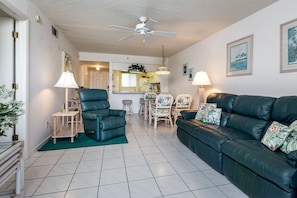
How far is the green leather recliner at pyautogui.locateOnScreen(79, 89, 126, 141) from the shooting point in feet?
10.4

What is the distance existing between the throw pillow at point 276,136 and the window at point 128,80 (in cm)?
599

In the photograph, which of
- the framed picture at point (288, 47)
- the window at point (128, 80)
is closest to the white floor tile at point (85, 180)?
the framed picture at point (288, 47)

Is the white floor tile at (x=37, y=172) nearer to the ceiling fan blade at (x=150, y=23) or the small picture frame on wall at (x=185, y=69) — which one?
the ceiling fan blade at (x=150, y=23)

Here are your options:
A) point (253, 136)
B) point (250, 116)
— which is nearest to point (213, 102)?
point (250, 116)

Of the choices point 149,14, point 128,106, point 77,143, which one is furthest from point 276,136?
point 128,106

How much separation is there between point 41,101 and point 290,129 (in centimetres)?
370

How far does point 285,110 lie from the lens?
75.5 inches

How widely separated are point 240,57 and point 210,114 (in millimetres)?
1315

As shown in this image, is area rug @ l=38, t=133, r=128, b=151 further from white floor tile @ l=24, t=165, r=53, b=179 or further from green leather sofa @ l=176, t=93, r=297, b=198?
green leather sofa @ l=176, t=93, r=297, b=198

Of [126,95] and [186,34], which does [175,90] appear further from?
[186,34]

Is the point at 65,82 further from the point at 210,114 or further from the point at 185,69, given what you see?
the point at 185,69

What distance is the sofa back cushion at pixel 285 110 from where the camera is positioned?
1839 millimetres

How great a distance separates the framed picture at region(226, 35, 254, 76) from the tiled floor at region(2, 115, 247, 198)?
6.13 feet

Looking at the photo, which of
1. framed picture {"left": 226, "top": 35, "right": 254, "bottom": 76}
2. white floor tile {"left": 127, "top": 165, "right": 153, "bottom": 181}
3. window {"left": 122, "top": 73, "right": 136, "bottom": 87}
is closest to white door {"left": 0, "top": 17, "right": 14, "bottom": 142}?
white floor tile {"left": 127, "top": 165, "right": 153, "bottom": 181}
